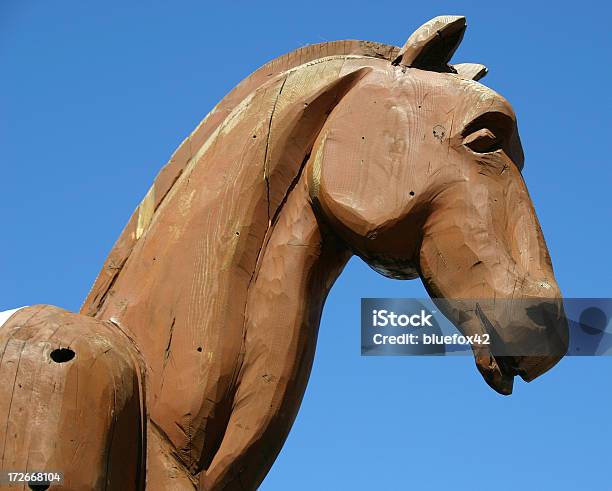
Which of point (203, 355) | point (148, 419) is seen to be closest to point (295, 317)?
point (203, 355)

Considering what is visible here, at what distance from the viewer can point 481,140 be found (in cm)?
352

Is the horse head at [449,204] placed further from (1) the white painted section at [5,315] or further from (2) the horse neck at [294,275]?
(1) the white painted section at [5,315]

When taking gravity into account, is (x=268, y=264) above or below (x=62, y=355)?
above

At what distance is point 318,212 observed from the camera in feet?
11.6

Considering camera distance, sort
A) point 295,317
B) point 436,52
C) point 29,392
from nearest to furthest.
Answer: point 29,392, point 295,317, point 436,52

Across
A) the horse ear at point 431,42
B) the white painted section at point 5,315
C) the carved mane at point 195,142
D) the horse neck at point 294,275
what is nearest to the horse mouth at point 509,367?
the horse neck at point 294,275

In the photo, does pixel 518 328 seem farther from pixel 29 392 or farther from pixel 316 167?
pixel 29 392

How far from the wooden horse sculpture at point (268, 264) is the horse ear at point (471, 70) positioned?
0.14 meters

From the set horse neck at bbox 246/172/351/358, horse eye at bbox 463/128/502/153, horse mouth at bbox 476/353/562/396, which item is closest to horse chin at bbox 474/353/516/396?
horse mouth at bbox 476/353/562/396

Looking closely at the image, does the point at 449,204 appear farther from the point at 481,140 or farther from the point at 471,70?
the point at 471,70

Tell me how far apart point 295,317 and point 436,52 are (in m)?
0.92

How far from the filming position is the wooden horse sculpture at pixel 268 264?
324cm

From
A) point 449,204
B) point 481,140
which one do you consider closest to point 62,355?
point 449,204

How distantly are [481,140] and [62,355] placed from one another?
1321mm
